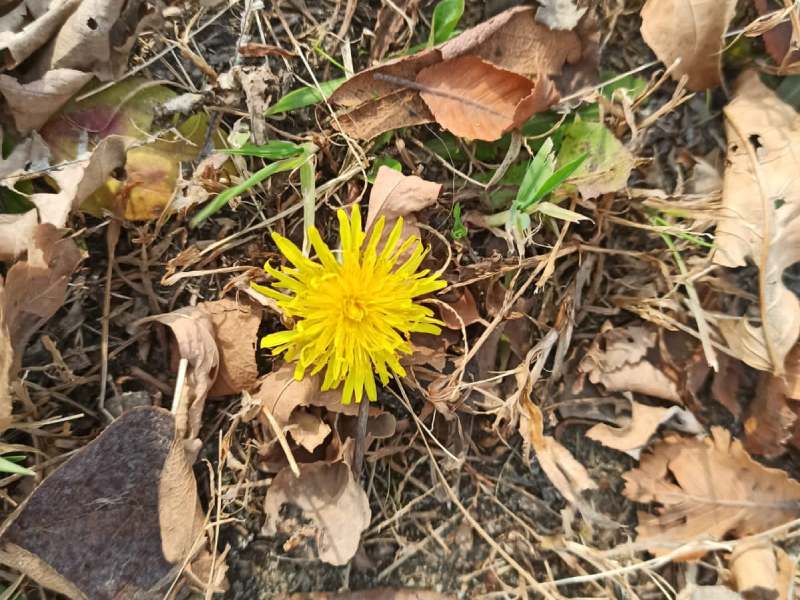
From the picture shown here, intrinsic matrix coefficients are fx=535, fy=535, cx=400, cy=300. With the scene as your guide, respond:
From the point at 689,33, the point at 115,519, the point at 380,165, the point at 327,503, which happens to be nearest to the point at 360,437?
the point at 327,503

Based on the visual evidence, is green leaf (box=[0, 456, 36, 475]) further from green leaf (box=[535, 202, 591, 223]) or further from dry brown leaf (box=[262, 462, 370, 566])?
green leaf (box=[535, 202, 591, 223])

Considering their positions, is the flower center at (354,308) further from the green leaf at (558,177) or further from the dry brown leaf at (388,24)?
the dry brown leaf at (388,24)

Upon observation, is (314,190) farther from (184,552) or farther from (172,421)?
(184,552)

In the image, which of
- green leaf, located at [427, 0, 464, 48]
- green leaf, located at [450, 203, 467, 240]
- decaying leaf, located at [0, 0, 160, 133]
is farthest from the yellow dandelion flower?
decaying leaf, located at [0, 0, 160, 133]

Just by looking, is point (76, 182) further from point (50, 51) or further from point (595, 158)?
point (595, 158)

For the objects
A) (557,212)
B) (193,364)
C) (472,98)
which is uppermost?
(472,98)

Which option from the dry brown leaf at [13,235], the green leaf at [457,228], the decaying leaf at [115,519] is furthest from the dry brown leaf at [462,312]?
the dry brown leaf at [13,235]
